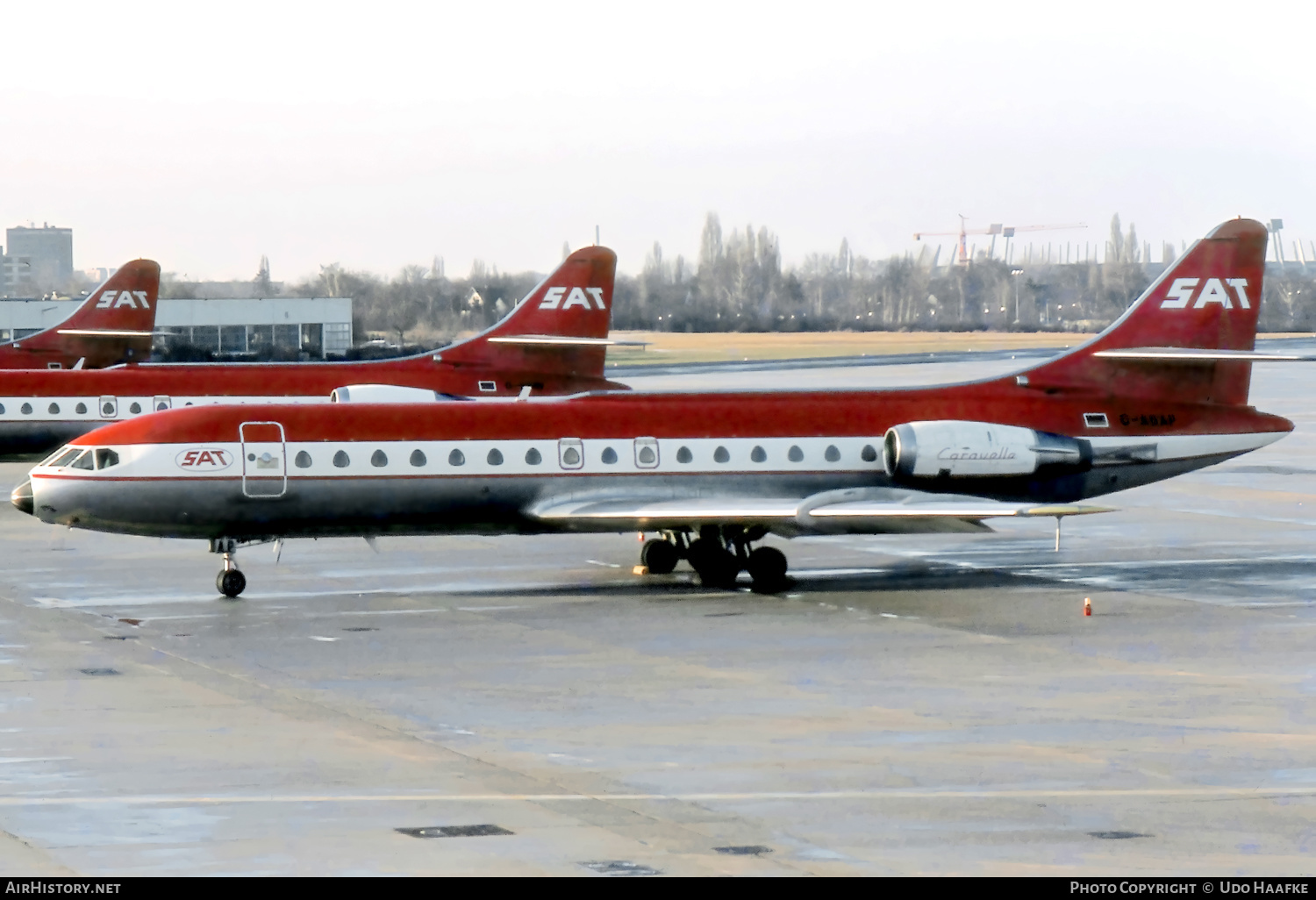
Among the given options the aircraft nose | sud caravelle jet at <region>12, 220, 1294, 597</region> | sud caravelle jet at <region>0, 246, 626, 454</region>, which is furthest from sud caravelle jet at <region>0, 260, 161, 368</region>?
the aircraft nose

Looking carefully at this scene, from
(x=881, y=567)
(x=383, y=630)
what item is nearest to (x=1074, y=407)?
(x=881, y=567)

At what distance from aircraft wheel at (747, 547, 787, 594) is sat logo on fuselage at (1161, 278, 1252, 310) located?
8783 mm

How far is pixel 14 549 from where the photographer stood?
3712 cm

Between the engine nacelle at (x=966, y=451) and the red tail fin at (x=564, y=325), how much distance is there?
53.4 feet

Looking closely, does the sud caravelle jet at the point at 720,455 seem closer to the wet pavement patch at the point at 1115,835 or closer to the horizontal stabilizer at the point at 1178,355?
the horizontal stabilizer at the point at 1178,355

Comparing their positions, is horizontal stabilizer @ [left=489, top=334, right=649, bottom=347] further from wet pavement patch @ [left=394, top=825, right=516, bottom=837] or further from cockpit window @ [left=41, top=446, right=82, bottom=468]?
wet pavement patch @ [left=394, top=825, right=516, bottom=837]

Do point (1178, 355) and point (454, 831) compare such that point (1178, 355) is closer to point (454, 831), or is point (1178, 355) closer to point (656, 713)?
point (656, 713)

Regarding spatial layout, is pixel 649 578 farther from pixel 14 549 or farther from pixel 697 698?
pixel 14 549

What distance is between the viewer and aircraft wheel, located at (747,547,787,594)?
30.4 m

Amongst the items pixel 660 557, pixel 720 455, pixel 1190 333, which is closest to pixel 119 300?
pixel 660 557

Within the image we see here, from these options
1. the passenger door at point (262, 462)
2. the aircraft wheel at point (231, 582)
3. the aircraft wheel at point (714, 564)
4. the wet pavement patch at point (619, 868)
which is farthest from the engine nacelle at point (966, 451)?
the wet pavement patch at point (619, 868)

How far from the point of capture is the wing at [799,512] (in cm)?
2967
